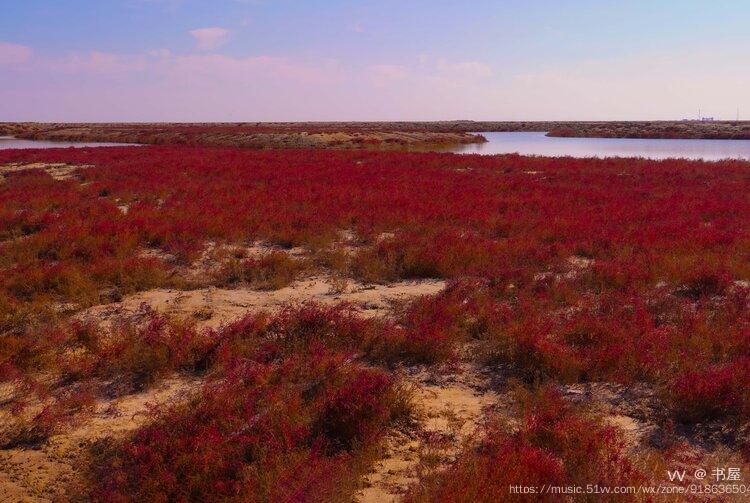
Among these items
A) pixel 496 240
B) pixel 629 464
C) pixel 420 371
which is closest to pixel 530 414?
pixel 629 464

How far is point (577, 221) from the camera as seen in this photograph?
40.6 feet

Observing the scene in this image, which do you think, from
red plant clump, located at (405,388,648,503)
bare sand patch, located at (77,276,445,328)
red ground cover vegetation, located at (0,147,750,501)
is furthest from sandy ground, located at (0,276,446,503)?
red plant clump, located at (405,388,648,503)

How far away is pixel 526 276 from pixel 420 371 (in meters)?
3.53

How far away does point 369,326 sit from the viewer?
20.9ft

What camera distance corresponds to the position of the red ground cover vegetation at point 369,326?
397cm

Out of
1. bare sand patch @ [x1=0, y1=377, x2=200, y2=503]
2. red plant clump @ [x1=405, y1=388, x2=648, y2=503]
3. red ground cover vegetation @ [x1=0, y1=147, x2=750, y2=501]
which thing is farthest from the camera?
red ground cover vegetation @ [x1=0, y1=147, x2=750, y2=501]

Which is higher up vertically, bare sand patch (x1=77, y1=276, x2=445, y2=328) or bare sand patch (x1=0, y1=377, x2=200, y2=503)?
bare sand patch (x1=77, y1=276, x2=445, y2=328)

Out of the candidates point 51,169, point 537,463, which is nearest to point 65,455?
point 537,463

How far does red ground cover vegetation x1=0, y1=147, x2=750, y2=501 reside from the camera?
397 cm

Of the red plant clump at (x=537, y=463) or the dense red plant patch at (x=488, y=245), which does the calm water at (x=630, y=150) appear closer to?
the dense red plant patch at (x=488, y=245)

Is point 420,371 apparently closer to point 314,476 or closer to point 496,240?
point 314,476

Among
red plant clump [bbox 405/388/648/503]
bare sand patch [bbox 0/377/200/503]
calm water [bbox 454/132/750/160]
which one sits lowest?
bare sand patch [bbox 0/377/200/503]

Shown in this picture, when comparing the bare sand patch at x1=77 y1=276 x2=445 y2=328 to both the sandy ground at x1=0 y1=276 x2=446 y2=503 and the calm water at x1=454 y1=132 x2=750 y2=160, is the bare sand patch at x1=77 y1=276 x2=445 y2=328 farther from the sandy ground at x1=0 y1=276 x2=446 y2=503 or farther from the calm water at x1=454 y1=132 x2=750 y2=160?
the calm water at x1=454 y1=132 x2=750 y2=160

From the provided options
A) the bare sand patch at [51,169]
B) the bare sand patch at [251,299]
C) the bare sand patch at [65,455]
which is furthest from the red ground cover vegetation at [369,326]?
the bare sand patch at [51,169]
